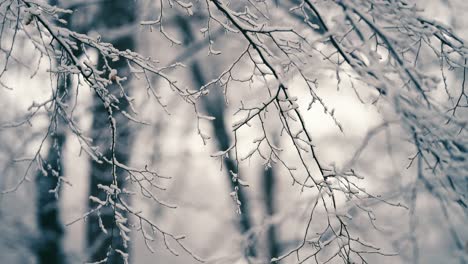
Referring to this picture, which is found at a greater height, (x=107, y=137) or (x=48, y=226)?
(x=48, y=226)

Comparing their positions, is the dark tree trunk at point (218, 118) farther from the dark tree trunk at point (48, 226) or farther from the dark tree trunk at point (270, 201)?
the dark tree trunk at point (48, 226)

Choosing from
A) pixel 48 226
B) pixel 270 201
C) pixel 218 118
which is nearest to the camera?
pixel 48 226

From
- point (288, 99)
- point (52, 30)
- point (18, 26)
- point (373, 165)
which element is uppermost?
point (373, 165)

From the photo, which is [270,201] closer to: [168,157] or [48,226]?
[168,157]

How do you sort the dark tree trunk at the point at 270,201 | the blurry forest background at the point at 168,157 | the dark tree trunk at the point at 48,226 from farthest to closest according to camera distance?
the dark tree trunk at the point at 270,201
the dark tree trunk at the point at 48,226
the blurry forest background at the point at 168,157

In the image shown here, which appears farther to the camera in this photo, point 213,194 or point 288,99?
point 213,194

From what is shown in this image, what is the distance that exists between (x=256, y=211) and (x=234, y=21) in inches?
284

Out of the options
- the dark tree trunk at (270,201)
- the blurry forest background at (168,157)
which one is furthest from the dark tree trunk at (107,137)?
the dark tree trunk at (270,201)

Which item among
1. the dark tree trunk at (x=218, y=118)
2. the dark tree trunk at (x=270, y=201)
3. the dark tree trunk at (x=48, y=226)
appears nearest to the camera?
the dark tree trunk at (x=48, y=226)

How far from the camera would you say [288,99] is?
2.19 meters

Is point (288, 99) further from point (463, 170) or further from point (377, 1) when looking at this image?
point (463, 170)

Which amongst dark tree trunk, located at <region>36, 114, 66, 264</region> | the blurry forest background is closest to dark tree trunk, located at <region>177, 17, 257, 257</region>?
the blurry forest background

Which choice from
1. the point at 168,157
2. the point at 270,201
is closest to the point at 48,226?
the point at 168,157

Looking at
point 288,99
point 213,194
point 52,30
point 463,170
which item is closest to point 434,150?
point 463,170
